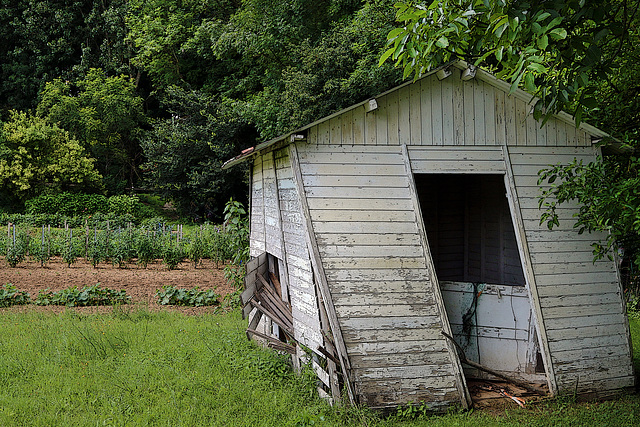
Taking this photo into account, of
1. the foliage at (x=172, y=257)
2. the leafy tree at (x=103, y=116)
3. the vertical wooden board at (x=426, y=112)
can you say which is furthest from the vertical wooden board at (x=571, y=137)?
the leafy tree at (x=103, y=116)

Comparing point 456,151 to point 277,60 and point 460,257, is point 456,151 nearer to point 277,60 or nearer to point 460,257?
point 460,257

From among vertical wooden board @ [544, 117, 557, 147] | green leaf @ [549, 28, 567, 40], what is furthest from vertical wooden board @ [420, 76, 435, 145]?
green leaf @ [549, 28, 567, 40]

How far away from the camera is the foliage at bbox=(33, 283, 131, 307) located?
1055cm

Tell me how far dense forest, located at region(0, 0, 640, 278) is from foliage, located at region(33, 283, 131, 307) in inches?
283

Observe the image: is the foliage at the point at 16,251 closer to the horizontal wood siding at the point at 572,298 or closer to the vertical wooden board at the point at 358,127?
the vertical wooden board at the point at 358,127

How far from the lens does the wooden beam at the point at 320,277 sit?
5.50 metres

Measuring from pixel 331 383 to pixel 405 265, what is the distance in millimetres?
1467

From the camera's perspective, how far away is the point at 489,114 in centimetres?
652

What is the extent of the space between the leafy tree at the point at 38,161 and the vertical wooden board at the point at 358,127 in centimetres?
2455

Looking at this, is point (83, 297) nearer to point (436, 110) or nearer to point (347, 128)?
point (347, 128)

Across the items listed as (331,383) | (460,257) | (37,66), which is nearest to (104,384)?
(331,383)

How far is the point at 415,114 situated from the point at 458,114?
1.73 feet

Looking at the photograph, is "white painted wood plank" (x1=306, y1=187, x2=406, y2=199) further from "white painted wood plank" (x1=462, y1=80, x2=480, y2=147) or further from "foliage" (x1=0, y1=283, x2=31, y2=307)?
"foliage" (x1=0, y1=283, x2=31, y2=307)

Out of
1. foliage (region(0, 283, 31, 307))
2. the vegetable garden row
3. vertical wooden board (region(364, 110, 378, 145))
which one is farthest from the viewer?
the vegetable garden row
